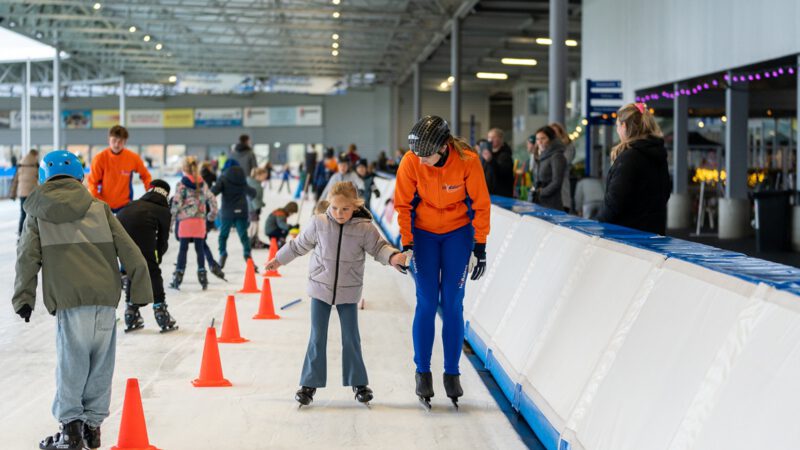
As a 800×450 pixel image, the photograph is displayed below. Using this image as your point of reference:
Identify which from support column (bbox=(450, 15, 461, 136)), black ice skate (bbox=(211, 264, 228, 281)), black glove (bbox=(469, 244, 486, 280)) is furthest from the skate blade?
support column (bbox=(450, 15, 461, 136))

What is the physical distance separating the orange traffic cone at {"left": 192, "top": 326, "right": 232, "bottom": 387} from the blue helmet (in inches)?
73.7

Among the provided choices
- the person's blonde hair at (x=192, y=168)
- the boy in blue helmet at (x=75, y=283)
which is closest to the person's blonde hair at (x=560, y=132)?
the person's blonde hair at (x=192, y=168)

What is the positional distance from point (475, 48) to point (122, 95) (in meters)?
17.5

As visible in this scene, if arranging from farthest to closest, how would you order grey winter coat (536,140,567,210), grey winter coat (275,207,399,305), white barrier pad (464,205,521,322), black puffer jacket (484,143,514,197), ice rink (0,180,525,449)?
black puffer jacket (484,143,514,197) → grey winter coat (536,140,567,210) → white barrier pad (464,205,521,322) → grey winter coat (275,207,399,305) → ice rink (0,180,525,449)

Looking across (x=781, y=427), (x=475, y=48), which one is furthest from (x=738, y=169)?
(x=475, y=48)

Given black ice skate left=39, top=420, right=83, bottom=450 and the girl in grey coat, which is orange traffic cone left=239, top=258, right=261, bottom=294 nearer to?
the girl in grey coat

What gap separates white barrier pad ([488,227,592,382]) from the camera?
577 centimetres

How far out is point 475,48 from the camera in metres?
42.7

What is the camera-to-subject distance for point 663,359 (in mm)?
3701

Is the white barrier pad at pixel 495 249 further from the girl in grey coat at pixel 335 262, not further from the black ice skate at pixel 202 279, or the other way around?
the black ice skate at pixel 202 279

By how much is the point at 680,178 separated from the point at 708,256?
19.1m

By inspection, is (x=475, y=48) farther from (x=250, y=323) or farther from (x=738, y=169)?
(x=250, y=323)

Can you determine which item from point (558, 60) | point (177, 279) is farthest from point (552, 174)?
point (558, 60)

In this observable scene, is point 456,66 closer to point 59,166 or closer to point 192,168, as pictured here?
point 192,168
